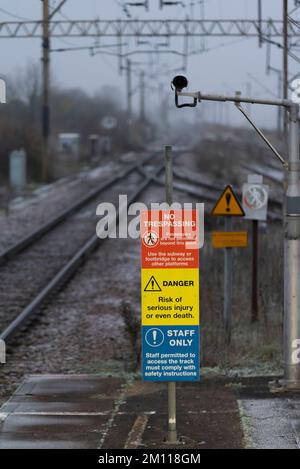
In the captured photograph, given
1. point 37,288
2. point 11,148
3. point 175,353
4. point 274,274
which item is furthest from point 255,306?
point 11,148

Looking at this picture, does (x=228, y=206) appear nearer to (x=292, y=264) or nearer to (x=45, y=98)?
(x=292, y=264)

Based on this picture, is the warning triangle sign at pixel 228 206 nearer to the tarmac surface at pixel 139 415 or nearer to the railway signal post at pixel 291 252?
the railway signal post at pixel 291 252

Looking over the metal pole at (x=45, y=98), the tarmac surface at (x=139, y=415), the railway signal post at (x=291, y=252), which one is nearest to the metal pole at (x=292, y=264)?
the railway signal post at (x=291, y=252)

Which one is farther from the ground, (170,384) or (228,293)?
(228,293)

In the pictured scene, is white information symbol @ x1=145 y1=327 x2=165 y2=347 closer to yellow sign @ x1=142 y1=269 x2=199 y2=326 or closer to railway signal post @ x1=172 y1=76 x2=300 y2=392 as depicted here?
yellow sign @ x1=142 y1=269 x2=199 y2=326

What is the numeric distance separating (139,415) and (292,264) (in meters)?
2.26

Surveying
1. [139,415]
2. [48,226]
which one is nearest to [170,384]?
[139,415]

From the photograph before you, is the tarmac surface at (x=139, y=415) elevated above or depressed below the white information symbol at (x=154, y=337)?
below

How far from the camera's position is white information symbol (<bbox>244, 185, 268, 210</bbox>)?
43.3 ft

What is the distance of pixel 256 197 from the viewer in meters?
13.2

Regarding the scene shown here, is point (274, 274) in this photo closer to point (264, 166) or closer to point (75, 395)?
point (75, 395)

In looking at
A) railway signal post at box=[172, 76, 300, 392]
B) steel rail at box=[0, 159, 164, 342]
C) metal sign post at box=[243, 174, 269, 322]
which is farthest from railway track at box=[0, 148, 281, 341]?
railway signal post at box=[172, 76, 300, 392]

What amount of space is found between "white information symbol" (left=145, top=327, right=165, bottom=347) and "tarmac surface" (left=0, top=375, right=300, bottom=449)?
2.80 feet

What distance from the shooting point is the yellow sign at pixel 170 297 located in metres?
7.36
